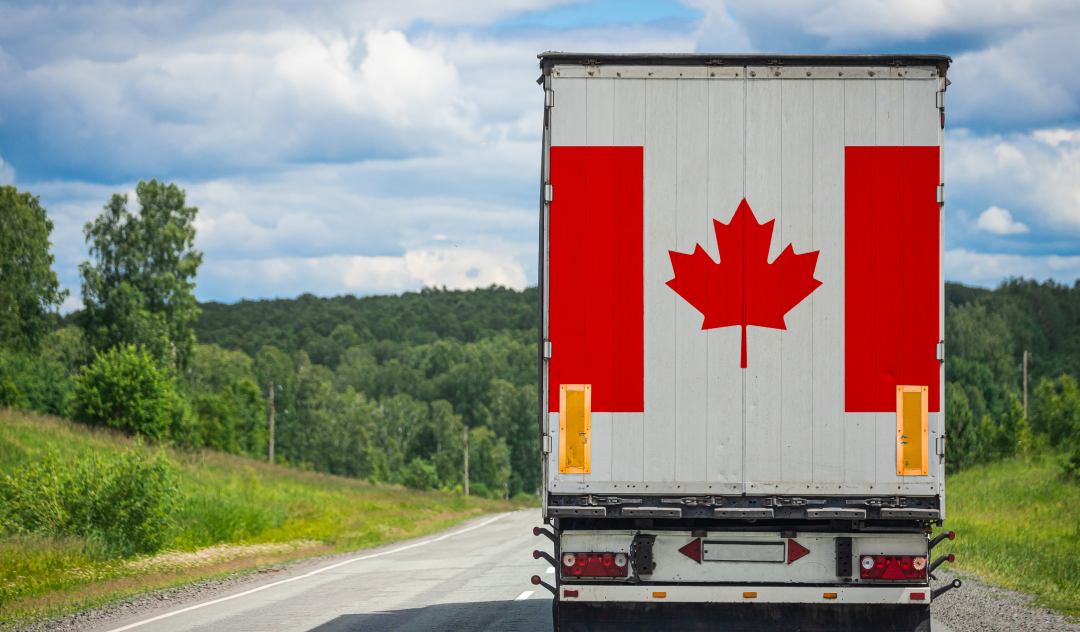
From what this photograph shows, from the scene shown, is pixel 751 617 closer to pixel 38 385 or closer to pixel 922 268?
pixel 922 268

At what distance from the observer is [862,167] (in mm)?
6016

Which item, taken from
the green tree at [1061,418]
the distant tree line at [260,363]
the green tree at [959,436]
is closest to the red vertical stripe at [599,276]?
the distant tree line at [260,363]

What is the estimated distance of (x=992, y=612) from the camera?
998 cm

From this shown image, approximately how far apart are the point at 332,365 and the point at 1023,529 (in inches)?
5596

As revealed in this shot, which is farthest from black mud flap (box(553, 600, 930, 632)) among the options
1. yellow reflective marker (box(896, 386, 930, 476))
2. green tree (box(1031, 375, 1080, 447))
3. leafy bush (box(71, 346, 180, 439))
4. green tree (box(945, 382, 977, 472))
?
green tree (box(945, 382, 977, 472))

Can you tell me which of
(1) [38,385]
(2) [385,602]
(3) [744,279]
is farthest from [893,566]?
(1) [38,385]

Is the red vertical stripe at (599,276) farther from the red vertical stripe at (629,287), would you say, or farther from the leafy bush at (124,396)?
the leafy bush at (124,396)

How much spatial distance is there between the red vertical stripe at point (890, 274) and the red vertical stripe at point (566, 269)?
71.4 inches

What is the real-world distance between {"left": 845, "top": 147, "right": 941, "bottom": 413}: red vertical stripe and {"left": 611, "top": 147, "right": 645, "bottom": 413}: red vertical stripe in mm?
1396

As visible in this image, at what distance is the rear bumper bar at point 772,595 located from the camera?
5871 mm

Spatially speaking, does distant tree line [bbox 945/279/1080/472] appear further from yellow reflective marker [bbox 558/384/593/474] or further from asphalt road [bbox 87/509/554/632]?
yellow reflective marker [bbox 558/384/593/474]

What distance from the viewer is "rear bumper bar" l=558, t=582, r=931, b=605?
231 inches

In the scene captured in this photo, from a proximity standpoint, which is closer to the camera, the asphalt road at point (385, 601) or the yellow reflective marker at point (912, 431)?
the yellow reflective marker at point (912, 431)

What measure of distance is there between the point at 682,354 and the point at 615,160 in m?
1.42
